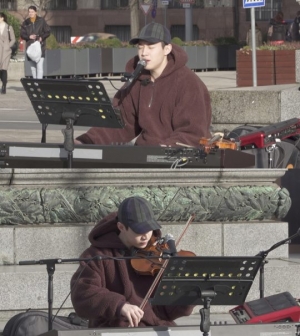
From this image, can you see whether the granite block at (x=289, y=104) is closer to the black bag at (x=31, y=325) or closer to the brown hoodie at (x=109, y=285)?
the black bag at (x=31, y=325)

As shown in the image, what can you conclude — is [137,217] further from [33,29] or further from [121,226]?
[33,29]

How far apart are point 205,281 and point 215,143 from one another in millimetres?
3401

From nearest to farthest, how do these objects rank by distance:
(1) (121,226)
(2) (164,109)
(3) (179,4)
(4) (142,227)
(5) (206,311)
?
1. (5) (206,311)
2. (4) (142,227)
3. (1) (121,226)
4. (2) (164,109)
5. (3) (179,4)

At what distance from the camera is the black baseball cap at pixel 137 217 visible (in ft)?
19.0

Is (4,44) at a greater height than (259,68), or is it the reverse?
(4,44)

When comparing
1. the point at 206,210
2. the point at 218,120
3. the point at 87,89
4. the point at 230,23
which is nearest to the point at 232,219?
the point at 206,210

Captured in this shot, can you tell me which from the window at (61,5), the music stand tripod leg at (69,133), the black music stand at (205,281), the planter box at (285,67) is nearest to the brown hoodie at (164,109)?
the music stand tripod leg at (69,133)

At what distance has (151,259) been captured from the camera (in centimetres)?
573

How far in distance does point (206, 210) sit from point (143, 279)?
2419 mm

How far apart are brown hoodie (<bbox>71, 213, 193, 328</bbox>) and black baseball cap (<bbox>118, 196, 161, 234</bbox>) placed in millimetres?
137

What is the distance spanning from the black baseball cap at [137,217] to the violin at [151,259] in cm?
9

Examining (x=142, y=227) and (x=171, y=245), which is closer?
(x=171, y=245)

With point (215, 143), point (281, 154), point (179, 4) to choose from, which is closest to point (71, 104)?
point (215, 143)

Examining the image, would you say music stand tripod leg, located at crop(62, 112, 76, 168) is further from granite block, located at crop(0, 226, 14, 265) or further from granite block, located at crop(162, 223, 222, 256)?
granite block, located at crop(162, 223, 222, 256)
